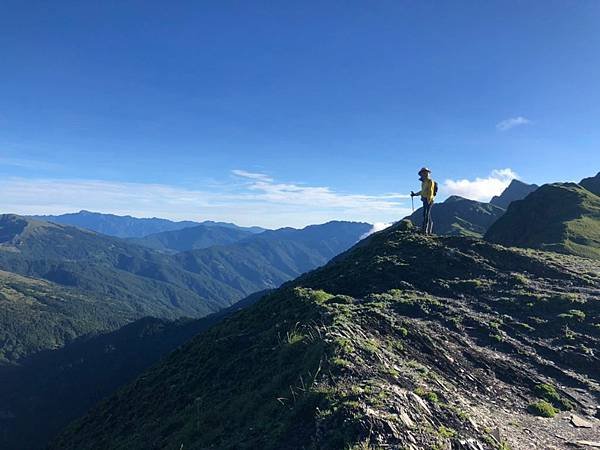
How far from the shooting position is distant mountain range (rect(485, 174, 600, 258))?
313 feet

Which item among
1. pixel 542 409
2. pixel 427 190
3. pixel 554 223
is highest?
pixel 427 190

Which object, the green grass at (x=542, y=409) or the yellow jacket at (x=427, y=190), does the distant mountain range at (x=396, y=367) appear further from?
the yellow jacket at (x=427, y=190)

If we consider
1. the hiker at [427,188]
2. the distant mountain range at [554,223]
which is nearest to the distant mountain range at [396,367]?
the hiker at [427,188]

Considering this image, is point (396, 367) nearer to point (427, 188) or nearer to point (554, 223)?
point (427, 188)

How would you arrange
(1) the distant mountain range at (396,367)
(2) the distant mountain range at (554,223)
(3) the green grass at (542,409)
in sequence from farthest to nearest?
(2) the distant mountain range at (554,223) → (3) the green grass at (542,409) → (1) the distant mountain range at (396,367)

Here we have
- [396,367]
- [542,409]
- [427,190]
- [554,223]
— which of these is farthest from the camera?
[554,223]

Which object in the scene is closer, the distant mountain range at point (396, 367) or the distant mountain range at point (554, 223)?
the distant mountain range at point (396, 367)

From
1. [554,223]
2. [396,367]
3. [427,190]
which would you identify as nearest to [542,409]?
[396,367]

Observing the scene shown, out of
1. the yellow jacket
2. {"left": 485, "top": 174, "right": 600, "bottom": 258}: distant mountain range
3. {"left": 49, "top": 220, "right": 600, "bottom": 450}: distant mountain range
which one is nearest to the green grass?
{"left": 49, "top": 220, "right": 600, "bottom": 450}: distant mountain range

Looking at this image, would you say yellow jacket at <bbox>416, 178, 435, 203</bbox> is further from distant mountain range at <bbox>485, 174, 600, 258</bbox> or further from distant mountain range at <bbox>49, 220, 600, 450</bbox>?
distant mountain range at <bbox>485, 174, 600, 258</bbox>

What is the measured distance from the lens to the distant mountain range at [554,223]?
95.3m

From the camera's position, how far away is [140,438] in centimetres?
2584

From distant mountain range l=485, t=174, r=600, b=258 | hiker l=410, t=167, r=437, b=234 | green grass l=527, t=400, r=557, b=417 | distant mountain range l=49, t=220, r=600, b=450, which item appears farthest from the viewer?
distant mountain range l=485, t=174, r=600, b=258

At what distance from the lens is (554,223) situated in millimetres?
122312
